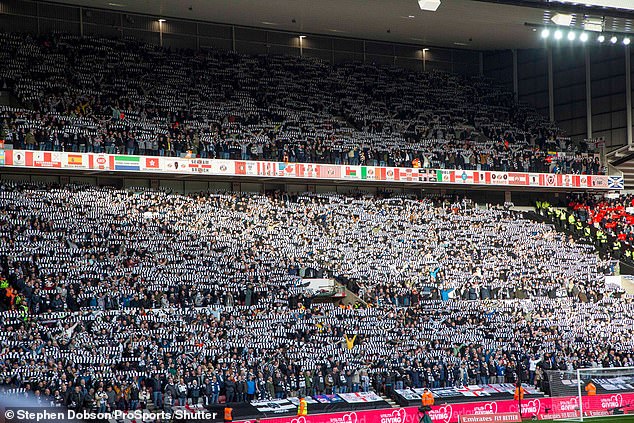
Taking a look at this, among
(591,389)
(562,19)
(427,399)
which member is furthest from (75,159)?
(591,389)

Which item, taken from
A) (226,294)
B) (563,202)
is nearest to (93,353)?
(226,294)

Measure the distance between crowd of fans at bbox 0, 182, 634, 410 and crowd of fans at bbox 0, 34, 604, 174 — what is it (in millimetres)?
2593

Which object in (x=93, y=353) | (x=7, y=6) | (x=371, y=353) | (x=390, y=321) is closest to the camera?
(x=93, y=353)

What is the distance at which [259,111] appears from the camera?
49.6 meters

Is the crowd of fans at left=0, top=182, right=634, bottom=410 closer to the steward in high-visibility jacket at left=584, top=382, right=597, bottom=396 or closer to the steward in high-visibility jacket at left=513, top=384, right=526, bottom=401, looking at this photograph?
the steward in high-visibility jacket at left=513, top=384, right=526, bottom=401

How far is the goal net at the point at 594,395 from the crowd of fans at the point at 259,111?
18.8 meters

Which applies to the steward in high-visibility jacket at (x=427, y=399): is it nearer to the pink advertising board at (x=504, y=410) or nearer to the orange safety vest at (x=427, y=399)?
the orange safety vest at (x=427, y=399)

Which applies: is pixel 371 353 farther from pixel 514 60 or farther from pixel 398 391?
pixel 514 60

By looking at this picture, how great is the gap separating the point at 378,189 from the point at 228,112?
29.4 feet

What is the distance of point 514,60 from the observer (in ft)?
202

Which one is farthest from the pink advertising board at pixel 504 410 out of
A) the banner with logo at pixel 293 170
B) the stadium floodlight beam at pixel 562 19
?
the banner with logo at pixel 293 170

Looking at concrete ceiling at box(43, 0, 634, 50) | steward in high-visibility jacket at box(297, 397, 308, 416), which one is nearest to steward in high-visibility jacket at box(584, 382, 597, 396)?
steward in high-visibility jacket at box(297, 397, 308, 416)

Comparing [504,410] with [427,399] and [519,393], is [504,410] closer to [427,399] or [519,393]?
[519,393]

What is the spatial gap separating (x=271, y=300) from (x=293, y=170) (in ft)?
33.1
